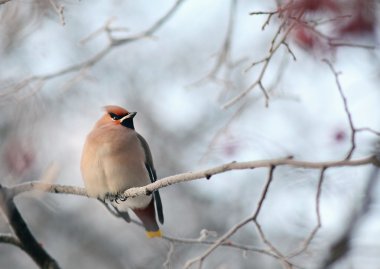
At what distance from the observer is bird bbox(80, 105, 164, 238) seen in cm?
464

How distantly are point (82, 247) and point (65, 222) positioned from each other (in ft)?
1.69

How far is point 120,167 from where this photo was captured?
4750mm

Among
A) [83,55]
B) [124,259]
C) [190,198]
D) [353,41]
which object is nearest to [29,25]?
[353,41]

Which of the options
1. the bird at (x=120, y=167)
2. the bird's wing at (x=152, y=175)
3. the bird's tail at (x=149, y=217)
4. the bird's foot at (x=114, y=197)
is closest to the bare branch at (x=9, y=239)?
the bird at (x=120, y=167)

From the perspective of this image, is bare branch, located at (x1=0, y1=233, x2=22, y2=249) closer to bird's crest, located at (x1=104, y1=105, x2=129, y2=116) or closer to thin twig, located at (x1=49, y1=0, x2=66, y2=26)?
thin twig, located at (x1=49, y1=0, x2=66, y2=26)

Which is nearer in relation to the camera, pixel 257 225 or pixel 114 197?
pixel 257 225

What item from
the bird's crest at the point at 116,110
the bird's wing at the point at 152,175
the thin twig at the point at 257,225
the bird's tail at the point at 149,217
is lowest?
the bird's tail at the point at 149,217

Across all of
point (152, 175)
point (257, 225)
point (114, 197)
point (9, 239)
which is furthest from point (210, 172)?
point (152, 175)

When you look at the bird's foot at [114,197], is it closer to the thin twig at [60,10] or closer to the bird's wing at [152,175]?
the bird's wing at [152,175]

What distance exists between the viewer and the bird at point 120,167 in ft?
15.2

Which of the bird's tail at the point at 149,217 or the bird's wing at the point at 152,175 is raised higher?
the bird's wing at the point at 152,175

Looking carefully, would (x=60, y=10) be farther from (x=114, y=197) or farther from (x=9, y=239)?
(x=114, y=197)

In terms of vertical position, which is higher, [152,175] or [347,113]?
[347,113]

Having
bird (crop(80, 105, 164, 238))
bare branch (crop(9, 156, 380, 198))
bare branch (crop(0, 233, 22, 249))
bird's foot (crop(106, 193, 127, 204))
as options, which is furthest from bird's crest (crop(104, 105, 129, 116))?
bare branch (crop(0, 233, 22, 249))
